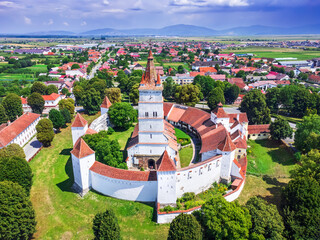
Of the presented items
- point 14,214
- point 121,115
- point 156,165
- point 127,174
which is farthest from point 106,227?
point 121,115

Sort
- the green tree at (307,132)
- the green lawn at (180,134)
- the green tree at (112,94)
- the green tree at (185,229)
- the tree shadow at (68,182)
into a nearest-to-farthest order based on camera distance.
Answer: the green tree at (185,229)
the tree shadow at (68,182)
the green tree at (307,132)
the green lawn at (180,134)
the green tree at (112,94)

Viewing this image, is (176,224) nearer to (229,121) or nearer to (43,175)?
(43,175)

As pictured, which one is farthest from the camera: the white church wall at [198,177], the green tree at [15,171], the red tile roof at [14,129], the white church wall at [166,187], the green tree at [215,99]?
the green tree at [215,99]

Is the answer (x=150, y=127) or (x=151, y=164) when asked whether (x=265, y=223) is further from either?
(x=150, y=127)

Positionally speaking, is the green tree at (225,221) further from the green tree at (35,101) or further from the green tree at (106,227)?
the green tree at (35,101)

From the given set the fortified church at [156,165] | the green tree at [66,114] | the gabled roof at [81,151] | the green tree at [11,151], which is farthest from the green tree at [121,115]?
the green tree at [11,151]

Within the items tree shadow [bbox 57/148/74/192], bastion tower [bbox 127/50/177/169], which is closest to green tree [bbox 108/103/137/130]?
bastion tower [bbox 127/50/177/169]

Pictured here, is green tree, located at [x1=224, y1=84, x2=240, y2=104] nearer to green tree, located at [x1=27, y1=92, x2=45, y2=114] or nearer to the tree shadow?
the tree shadow
